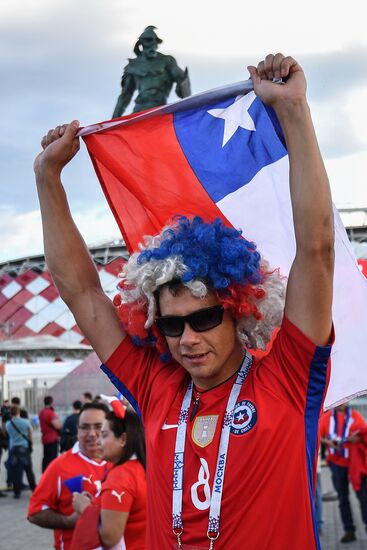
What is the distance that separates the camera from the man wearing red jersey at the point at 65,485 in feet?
17.0

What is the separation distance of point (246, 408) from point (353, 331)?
66 cm

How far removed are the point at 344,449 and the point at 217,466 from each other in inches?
321

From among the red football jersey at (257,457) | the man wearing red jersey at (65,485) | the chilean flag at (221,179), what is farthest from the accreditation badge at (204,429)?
the man wearing red jersey at (65,485)

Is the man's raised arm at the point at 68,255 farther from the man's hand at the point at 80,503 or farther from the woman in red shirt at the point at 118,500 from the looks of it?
the man's hand at the point at 80,503

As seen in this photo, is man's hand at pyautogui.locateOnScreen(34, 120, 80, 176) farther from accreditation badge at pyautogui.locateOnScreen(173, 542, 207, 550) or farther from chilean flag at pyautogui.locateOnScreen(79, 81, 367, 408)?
accreditation badge at pyautogui.locateOnScreen(173, 542, 207, 550)

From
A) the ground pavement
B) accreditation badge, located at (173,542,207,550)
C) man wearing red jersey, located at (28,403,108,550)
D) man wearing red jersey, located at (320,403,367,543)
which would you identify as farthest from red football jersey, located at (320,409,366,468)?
accreditation badge, located at (173,542,207,550)

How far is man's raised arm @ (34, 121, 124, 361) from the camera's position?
3.07 m

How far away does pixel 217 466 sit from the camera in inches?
103

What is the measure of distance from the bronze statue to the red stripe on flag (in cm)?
764

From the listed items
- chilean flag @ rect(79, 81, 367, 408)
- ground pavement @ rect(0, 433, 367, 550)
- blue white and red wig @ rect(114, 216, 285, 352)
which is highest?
chilean flag @ rect(79, 81, 367, 408)

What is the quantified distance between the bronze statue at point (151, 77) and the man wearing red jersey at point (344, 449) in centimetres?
426

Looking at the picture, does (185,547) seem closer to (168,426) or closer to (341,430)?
(168,426)

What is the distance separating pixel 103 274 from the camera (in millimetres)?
49000

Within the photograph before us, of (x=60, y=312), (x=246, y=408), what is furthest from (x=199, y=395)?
(x=60, y=312)
